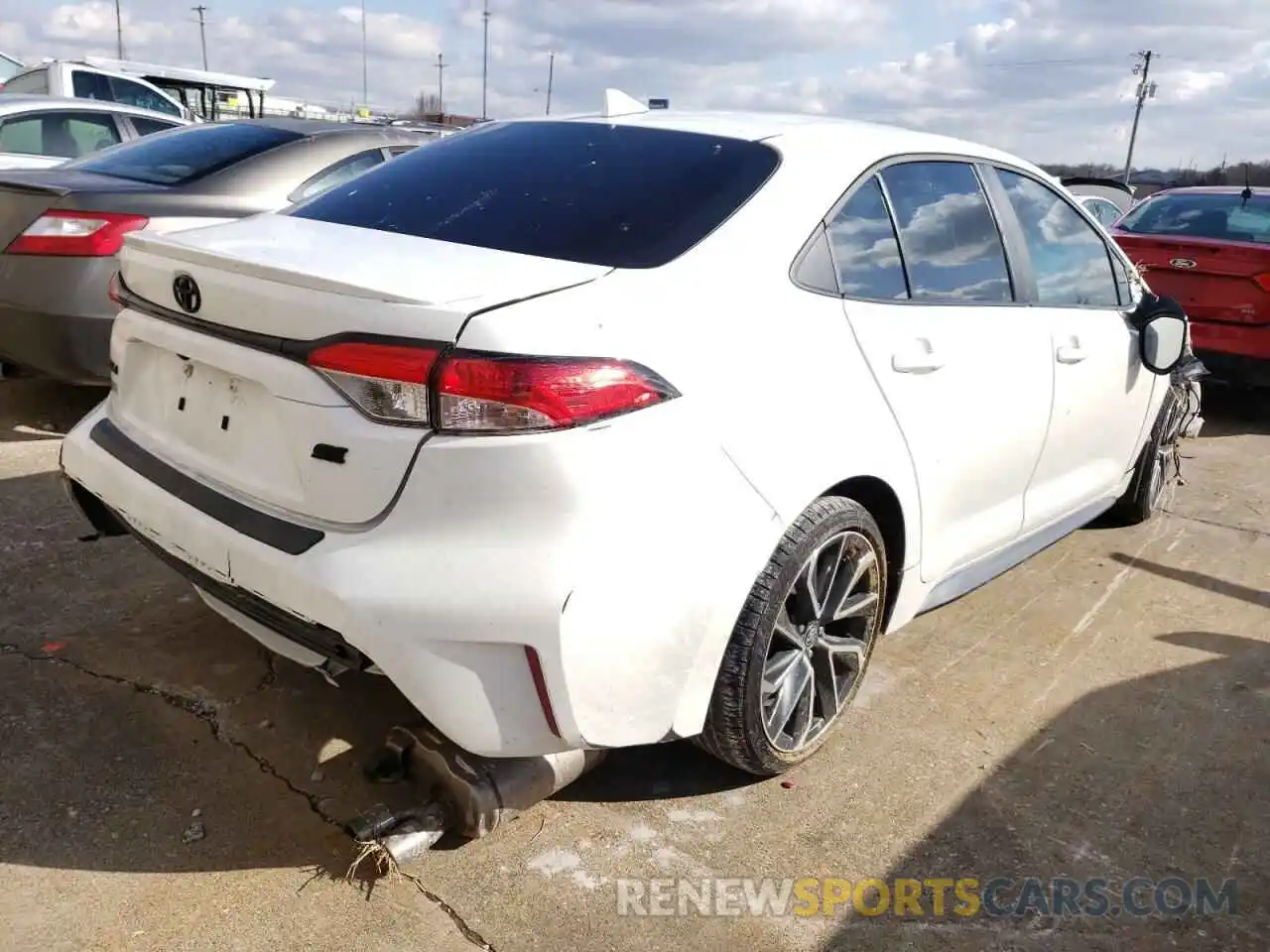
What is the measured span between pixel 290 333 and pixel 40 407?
13.8 ft

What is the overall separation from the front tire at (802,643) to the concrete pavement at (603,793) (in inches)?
6.7

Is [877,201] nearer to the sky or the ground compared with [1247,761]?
nearer to the sky

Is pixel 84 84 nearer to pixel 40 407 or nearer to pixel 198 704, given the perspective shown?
pixel 40 407

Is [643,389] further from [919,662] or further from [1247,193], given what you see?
[1247,193]

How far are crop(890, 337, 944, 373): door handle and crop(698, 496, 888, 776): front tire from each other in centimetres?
38

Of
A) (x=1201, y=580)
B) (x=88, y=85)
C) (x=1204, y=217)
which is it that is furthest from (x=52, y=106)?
(x=1204, y=217)

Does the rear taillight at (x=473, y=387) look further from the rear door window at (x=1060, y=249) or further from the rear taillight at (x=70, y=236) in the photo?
the rear taillight at (x=70, y=236)

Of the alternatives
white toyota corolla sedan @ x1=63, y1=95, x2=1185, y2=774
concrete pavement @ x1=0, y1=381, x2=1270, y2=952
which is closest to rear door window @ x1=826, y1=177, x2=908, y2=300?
white toyota corolla sedan @ x1=63, y1=95, x2=1185, y2=774

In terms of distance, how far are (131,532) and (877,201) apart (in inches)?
81.9

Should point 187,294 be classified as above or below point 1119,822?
above

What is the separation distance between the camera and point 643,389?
2.05 m

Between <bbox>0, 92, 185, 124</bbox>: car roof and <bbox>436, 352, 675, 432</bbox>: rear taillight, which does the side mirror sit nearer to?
<bbox>436, 352, 675, 432</bbox>: rear taillight

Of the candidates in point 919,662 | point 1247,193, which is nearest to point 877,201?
point 919,662

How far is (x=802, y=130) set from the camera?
2834 millimetres
